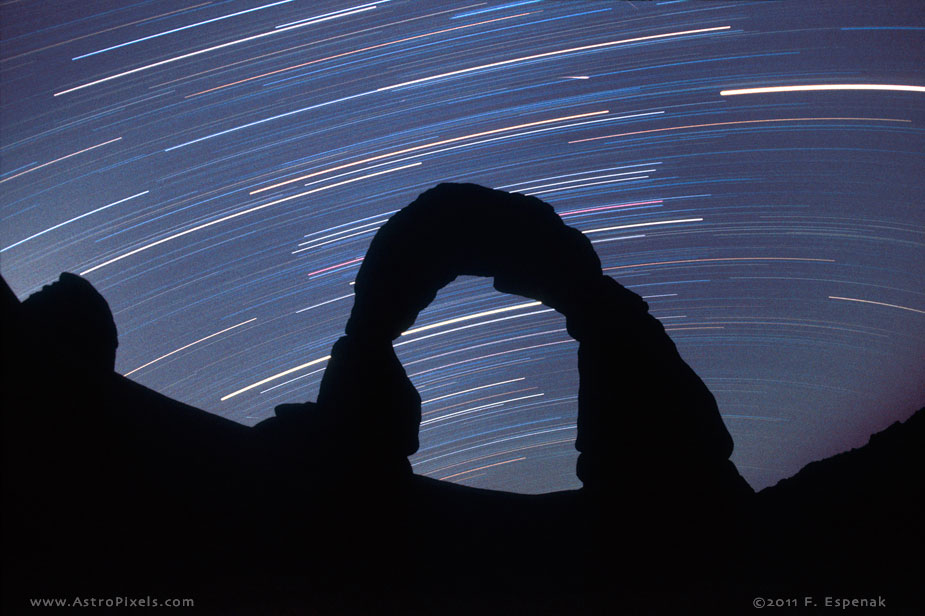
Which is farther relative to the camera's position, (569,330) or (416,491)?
(416,491)

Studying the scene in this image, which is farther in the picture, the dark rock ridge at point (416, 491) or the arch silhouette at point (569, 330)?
the arch silhouette at point (569, 330)

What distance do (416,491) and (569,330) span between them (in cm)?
425

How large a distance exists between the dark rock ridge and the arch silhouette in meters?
0.04

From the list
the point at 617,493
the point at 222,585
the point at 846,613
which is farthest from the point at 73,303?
the point at 846,613

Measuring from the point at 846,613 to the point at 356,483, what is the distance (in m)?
6.99

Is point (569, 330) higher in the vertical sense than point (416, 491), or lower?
higher

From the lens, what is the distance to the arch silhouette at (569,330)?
9.28 metres

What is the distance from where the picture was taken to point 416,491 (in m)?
10.6

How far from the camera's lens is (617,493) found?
30.2ft

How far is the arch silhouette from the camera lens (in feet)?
30.5

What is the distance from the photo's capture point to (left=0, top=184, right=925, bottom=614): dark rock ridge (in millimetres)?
5785

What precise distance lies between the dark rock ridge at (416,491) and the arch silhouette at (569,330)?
0.13 feet

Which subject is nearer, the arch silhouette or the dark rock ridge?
the dark rock ridge

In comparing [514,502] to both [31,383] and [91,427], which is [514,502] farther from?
[31,383]
